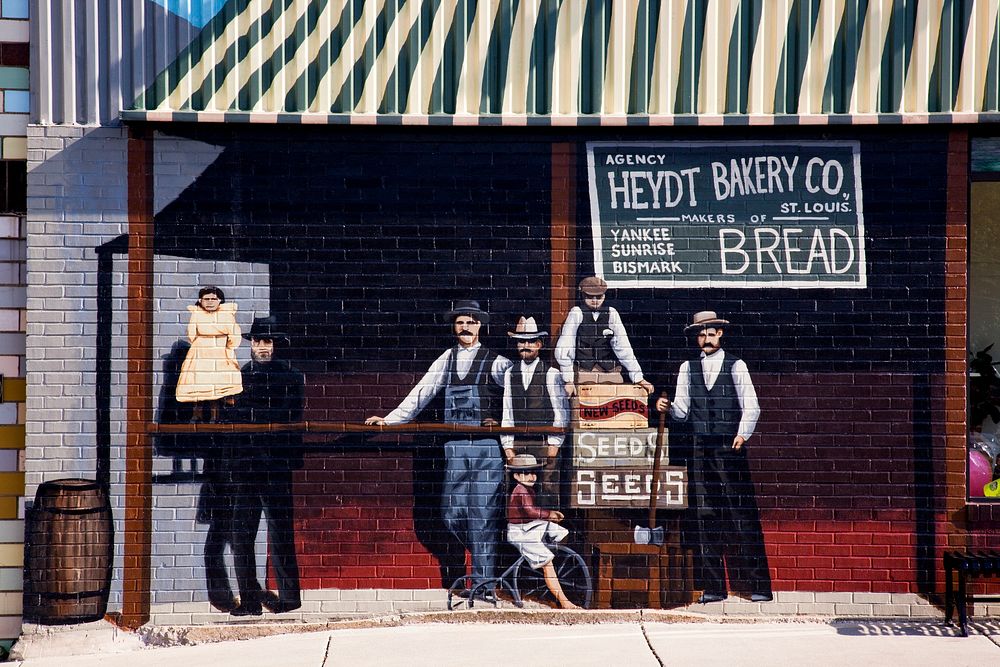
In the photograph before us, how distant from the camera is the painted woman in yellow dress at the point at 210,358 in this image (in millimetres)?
6422

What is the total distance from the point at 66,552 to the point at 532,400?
3.15 meters

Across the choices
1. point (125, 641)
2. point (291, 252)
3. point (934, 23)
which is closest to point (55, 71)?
point (291, 252)

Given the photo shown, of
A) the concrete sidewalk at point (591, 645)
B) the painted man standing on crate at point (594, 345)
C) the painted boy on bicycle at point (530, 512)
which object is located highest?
the painted man standing on crate at point (594, 345)

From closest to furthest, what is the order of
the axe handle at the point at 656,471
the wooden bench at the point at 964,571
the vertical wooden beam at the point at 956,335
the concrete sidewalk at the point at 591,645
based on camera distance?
the concrete sidewalk at the point at 591,645
the wooden bench at the point at 964,571
the vertical wooden beam at the point at 956,335
the axe handle at the point at 656,471

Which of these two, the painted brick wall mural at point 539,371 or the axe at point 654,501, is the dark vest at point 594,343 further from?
the axe at point 654,501

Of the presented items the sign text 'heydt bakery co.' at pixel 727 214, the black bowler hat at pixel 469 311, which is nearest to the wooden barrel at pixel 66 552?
the black bowler hat at pixel 469 311

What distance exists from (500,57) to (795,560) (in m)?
3.82

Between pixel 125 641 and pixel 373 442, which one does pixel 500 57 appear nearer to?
pixel 373 442

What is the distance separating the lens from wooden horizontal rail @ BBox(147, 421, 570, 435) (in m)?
6.41

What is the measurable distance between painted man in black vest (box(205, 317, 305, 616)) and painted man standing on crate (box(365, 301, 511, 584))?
0.63 m

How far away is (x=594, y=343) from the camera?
6488 millimetres

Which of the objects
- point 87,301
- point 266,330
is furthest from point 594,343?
point 87,301

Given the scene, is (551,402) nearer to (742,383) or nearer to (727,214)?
(742,383)

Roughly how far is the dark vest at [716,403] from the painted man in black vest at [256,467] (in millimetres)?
2585
